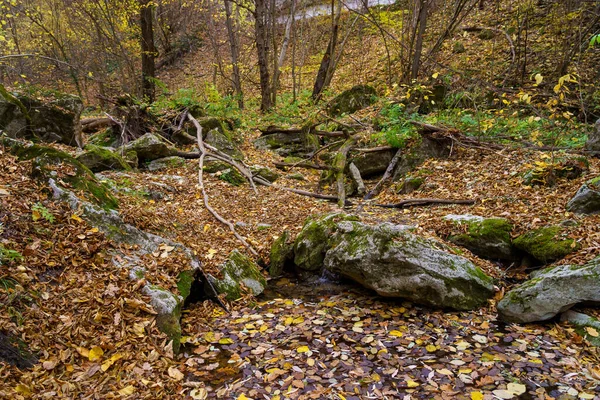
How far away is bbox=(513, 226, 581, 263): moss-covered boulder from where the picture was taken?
4.44 metres

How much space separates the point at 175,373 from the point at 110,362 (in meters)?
0.54

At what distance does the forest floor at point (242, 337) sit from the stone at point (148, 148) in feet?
13.6

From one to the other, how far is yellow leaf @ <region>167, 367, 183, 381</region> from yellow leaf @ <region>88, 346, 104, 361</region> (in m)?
0.58

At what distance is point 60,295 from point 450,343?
12.3ft

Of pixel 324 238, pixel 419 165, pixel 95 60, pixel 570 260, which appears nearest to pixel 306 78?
pixel 95 60

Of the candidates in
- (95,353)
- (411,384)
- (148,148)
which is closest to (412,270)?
(411,384)

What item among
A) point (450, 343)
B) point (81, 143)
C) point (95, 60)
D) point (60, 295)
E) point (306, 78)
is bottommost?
point (450, 343)

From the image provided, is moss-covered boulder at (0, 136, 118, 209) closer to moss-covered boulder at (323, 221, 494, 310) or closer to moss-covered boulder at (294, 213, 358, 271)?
moss-covered boulder at (294, 213, 358, 271)

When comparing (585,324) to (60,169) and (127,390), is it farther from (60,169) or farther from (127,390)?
(60,169)

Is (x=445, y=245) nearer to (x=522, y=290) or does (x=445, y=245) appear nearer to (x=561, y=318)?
(x=522, y=290)

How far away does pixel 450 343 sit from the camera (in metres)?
3.65

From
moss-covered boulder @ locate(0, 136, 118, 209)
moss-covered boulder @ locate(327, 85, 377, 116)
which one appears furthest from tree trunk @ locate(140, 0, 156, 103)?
moss-covered boulder @ locate(0, 136, 118, 209)

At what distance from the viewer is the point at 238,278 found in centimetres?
502

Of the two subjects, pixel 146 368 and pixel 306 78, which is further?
pixel 306 78
